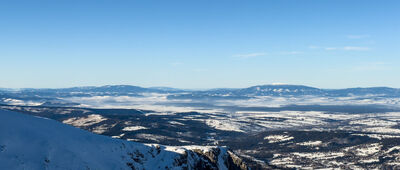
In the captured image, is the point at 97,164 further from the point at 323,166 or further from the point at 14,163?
the point at 323,166

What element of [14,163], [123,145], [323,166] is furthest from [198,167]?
[323,166]

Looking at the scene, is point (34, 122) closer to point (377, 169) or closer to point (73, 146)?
point (73, 146)

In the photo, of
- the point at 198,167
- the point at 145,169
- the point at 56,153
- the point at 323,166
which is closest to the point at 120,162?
the point at 145,169

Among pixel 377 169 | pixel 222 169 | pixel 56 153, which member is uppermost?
pixel 56 153

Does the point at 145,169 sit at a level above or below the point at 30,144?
below

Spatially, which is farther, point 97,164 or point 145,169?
point 145,169

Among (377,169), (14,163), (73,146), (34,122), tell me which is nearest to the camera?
(14,163)

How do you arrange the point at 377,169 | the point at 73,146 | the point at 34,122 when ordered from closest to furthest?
the point at 73,146 → the point at 34,122 → the point at 377,169
